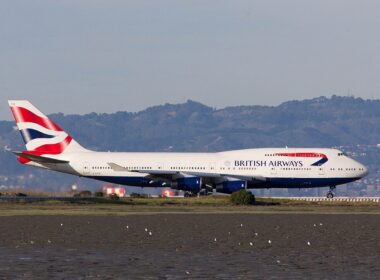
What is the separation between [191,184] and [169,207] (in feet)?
83.5

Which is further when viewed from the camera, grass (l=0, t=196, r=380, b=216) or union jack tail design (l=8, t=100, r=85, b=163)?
union jack tail design (l=8, t=100, r=85, b=163)

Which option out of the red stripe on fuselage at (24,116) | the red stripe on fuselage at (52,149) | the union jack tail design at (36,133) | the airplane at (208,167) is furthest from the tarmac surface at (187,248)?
the red stripe on fuselage at (24,116)

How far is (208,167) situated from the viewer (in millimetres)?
121938

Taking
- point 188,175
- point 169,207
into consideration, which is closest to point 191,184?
point 188,175

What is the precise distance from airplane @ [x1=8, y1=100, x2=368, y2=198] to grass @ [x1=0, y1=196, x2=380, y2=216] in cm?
1202

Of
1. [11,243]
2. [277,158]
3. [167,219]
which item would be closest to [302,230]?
[167,219]

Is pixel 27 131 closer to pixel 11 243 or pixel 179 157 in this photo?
pixel 179 157

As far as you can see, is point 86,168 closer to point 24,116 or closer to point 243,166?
point 24,116

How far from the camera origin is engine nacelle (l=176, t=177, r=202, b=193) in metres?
117

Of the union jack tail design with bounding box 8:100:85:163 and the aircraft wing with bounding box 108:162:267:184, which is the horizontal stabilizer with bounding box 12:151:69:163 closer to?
the union jack tail design with bounding box 8:100:85:163

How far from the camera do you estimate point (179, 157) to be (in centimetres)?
12262

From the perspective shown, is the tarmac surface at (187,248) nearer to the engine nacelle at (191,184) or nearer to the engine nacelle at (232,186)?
the engine nacelle at (191,184)

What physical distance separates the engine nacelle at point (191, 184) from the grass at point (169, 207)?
10021 millimetres

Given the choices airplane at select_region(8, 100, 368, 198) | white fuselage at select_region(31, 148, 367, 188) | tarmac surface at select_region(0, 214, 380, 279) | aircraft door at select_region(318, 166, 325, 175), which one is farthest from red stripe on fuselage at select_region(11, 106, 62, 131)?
tarmac surface at select_region(0, 214, 380, 279)
